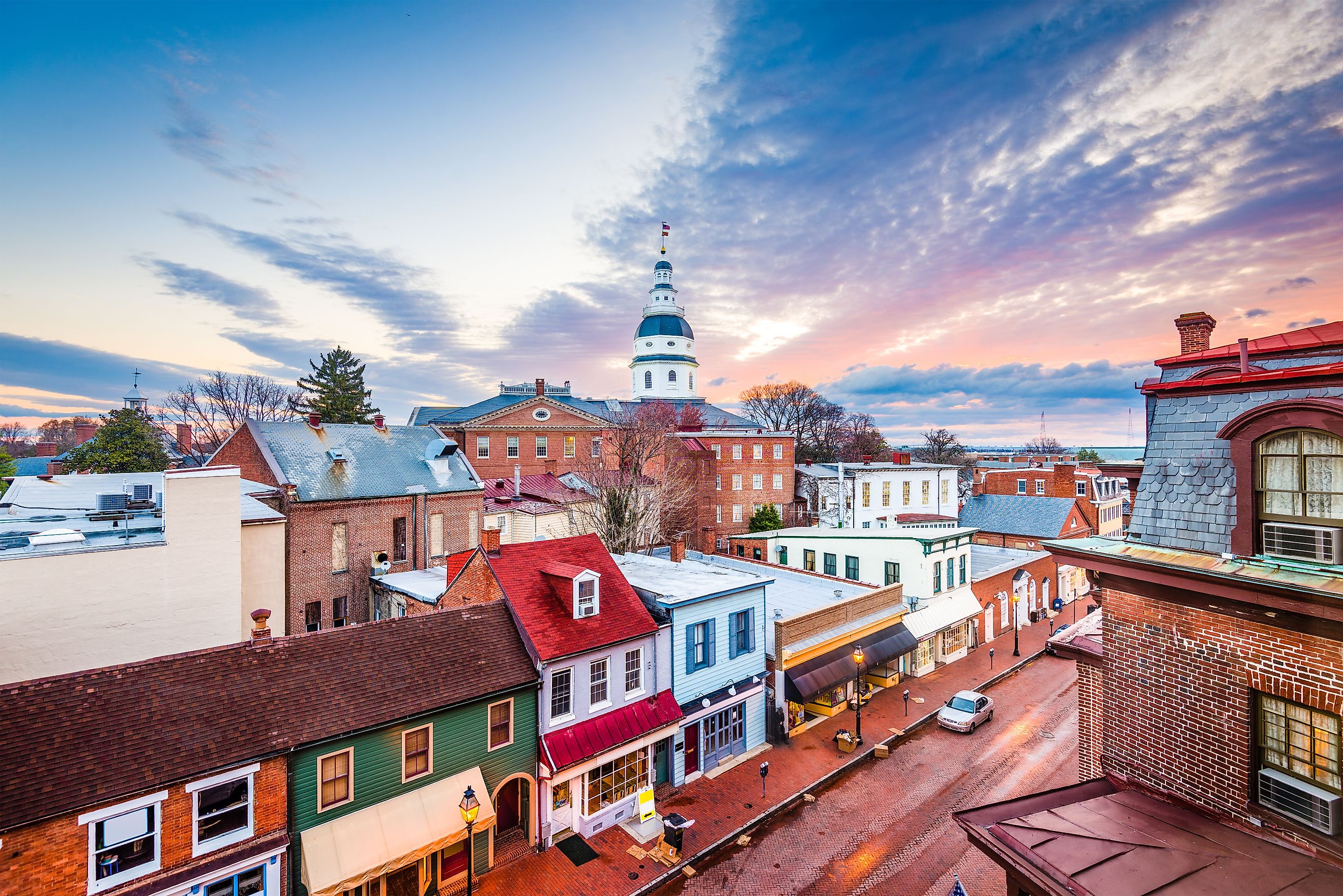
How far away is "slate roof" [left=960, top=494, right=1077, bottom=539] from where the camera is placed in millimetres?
40875

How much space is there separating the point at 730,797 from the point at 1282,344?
16300 millimetres

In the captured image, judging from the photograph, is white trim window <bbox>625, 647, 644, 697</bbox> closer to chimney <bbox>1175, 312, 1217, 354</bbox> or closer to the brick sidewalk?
the brick sidewalk

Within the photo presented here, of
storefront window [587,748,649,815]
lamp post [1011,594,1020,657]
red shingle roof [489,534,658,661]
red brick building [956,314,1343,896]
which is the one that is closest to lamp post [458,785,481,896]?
red shingle roof [489,534,658,661]

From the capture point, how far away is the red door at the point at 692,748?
17734mm

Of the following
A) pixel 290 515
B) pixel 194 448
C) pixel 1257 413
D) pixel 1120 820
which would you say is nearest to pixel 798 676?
pixel 1120 820

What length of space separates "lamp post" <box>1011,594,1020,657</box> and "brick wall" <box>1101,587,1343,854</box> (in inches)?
929

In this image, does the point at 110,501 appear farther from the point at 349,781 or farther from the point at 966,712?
the point at 966,712

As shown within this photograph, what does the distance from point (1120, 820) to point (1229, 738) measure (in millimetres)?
1674

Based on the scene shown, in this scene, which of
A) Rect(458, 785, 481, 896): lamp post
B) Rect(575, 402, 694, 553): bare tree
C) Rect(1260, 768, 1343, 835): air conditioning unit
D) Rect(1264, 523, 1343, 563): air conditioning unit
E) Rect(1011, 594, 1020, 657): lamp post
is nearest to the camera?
Rect(1260, 768, 1343, 835): air conditioning unit

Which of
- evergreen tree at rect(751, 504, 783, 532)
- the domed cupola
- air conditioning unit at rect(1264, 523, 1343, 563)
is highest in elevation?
the domed cupola

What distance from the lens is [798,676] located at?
20.1 metres

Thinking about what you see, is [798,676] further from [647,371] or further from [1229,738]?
[647,371]

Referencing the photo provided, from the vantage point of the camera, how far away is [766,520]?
43.8 meters

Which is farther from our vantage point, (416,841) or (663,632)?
(663,632)
